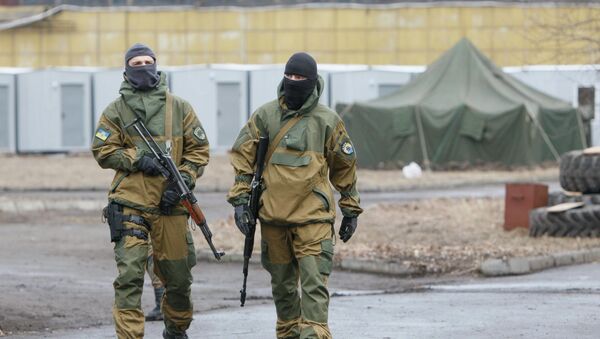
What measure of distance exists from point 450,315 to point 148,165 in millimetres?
3050

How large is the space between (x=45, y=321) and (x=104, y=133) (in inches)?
97.5

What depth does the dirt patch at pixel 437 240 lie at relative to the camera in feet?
49.4

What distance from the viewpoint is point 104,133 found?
8.95 metres

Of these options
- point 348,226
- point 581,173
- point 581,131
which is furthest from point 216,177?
point 348,226

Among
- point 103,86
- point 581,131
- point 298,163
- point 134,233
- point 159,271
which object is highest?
point 298,163

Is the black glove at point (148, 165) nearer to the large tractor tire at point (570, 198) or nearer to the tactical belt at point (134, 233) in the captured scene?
the tactical belt at point (134, 233)

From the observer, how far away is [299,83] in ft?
27.8

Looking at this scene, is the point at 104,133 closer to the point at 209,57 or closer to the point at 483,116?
the point at 483,116

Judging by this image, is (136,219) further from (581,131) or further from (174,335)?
(581,131)

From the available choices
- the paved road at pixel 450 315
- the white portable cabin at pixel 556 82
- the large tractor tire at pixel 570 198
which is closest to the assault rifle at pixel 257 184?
the paved road at pixel 450 315

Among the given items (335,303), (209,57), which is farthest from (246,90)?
(335,303)

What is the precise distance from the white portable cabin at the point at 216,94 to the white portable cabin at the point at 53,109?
2741 millimetres

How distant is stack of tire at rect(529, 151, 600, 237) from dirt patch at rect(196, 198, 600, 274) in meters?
0.14

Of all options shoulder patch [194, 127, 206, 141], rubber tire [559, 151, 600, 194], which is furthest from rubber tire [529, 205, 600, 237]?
shoulder patch [194, 127, 206, 141]
